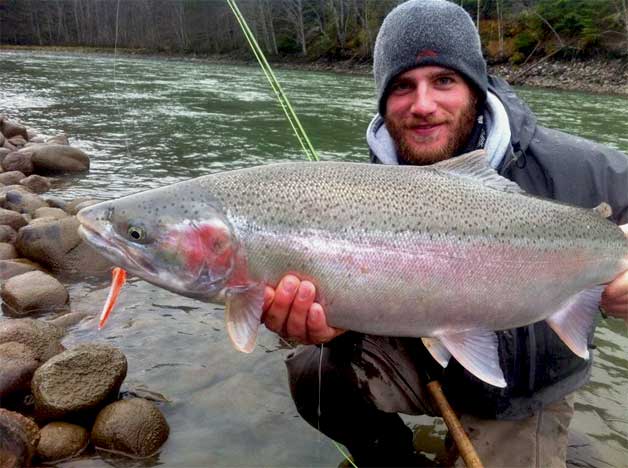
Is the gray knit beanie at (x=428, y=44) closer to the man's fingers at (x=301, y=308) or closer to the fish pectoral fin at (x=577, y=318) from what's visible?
the fish pectoral fin at (x=577, y=318)

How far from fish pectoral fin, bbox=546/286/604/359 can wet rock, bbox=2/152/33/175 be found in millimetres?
8352

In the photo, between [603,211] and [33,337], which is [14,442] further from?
[603,211]

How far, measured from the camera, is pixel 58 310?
452 centimetres

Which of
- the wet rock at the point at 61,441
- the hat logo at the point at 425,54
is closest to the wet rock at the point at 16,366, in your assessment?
the wet rock at the point at 61,441

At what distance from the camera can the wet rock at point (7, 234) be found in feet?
18.5

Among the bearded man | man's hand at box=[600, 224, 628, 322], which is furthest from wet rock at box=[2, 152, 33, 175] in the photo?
man's hand at box=[600, 224, 628, 322]

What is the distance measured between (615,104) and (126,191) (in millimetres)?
16460

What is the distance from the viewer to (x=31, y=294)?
4.48 meters

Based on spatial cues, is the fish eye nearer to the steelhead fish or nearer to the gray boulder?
the steelhead fish

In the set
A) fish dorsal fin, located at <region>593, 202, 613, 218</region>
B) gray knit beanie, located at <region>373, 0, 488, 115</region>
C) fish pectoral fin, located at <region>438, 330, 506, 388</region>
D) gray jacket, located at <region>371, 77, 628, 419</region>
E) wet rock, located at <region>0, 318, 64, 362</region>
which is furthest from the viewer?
wet rock, located at <region>0, 318, 64, 362</region>

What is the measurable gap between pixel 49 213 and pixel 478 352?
17.8 ft

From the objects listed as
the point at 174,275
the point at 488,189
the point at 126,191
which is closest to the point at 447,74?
the point at 488,189

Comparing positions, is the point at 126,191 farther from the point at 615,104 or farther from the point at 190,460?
the point at 615,104

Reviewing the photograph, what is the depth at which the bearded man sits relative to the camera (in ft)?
8.62
